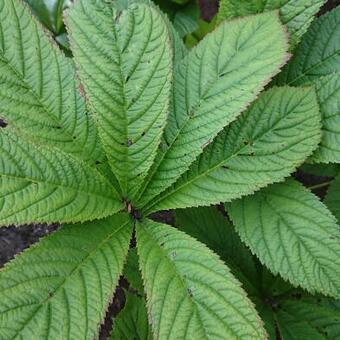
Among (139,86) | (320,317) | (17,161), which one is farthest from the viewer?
(320,317)

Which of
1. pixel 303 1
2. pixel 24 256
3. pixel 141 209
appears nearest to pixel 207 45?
pixel 303 1

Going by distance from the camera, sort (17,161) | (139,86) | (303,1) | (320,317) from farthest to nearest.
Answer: (320,317), (303,1), (139,86), (17,161)

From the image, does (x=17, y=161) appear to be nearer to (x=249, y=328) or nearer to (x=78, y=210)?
(x=78, y=210)

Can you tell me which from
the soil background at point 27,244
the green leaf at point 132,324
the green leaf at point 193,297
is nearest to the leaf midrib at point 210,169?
the green leaf at point 193,297

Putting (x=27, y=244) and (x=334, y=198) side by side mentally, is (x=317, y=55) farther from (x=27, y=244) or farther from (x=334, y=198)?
(x=27, y=244)

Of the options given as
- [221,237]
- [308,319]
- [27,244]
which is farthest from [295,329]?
[27,244]

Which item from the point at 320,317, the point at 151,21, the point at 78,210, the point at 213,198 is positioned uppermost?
the point at 151,21

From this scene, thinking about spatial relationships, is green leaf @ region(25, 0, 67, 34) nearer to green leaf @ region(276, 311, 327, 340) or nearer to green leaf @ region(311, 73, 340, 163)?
green leaf @ region(311, 73, 340, 163)
